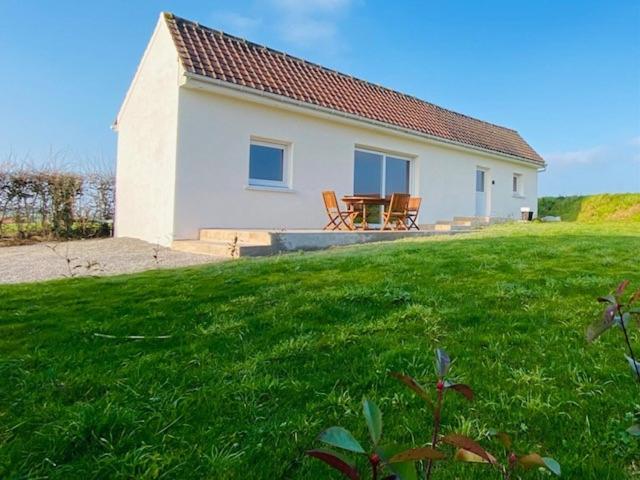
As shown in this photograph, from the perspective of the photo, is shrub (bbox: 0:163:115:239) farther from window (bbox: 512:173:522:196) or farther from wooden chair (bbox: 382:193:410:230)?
window (bbox: 512:173:522:196)

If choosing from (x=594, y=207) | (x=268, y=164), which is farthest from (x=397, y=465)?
(x=594, y=207)

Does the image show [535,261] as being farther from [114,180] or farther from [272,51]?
[114,180]

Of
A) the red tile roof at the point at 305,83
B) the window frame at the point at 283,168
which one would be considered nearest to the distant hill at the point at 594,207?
the red tile roof at the point at 305,83

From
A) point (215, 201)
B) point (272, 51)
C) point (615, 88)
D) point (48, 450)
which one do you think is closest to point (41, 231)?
point (215, 201)

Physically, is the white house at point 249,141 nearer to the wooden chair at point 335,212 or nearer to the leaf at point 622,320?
the wooden chair at point 335,212

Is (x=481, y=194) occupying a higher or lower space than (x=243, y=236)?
higher

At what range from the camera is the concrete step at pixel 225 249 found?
7551 millimetres

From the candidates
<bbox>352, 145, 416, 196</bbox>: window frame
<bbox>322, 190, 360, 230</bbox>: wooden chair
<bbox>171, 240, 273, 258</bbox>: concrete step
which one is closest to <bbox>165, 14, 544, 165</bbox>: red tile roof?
<bbox>352, 145, 416, 196</bbox>: window frame

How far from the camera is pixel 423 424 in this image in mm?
1752

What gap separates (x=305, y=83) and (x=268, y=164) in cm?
284

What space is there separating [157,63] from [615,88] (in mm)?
19447

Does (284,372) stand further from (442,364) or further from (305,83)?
(305,83)

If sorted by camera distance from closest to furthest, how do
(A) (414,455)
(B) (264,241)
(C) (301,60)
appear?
(A) (414,455) → (B) (264,241) → (C) (301,60)

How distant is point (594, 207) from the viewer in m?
21.0
